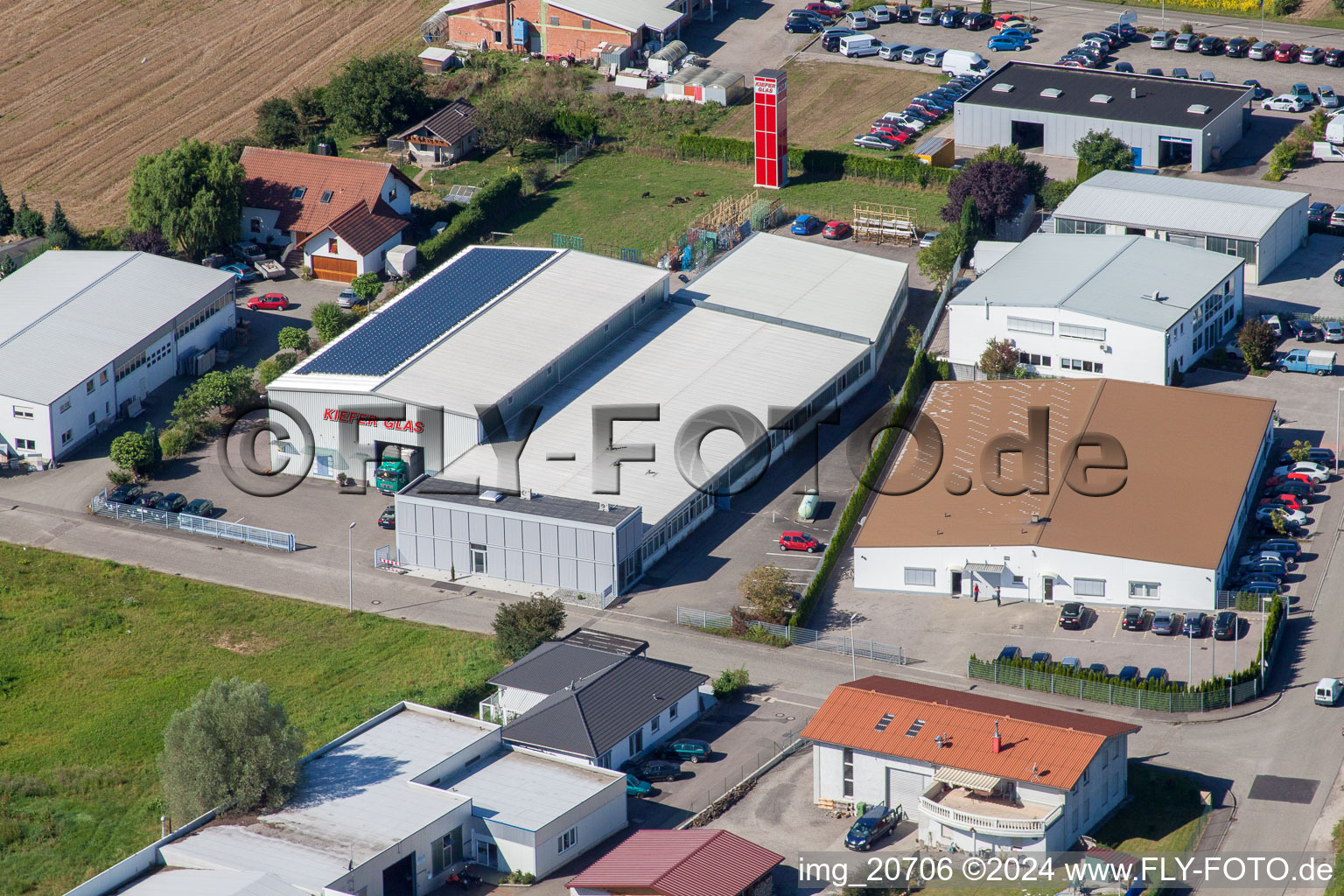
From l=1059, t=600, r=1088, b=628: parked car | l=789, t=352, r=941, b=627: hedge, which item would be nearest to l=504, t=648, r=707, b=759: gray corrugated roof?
l=789, t=352, r=941, b=627: hedge

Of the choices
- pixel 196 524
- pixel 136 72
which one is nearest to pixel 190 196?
pixel 196 524

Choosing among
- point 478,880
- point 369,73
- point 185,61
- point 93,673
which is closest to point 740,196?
point 369,73

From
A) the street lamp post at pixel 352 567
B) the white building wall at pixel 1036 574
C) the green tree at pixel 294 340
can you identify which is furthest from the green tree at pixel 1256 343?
the green tree at pixel 294 340

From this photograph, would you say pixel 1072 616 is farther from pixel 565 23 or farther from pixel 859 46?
pixel 565 23

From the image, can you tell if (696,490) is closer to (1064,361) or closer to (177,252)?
(1064,361)

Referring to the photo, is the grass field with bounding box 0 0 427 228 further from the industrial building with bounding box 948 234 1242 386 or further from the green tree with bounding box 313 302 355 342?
the industrial building with bounding box 948 234 1242 386

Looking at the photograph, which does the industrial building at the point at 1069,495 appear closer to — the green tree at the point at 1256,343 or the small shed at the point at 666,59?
the green tree at the point at 1256,343

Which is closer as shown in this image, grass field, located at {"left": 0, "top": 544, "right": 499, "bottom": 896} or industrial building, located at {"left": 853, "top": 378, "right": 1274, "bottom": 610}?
grass field, located at {"left": 0, "top": 544, "right": 499, "bottom": 896}
